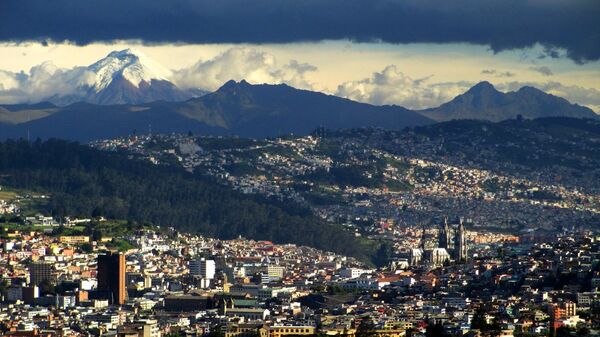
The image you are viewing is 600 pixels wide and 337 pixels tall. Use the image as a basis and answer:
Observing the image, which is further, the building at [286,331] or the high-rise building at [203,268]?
the high-rise building at [203,268]

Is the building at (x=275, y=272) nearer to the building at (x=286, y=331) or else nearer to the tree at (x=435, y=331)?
the building at (x=286, y=331)

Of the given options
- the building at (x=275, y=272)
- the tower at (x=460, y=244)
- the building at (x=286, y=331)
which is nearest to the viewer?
the building at (x=286, y=331)

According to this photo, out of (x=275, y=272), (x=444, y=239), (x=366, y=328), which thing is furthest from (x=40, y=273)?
(x=366, y=328)

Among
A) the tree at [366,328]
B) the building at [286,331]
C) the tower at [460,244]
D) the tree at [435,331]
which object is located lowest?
the building at [286,331]

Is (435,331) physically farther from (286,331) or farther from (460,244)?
(460,244)

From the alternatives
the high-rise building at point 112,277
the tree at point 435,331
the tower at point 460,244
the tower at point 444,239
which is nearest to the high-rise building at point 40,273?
the high-rise building at point 112,277

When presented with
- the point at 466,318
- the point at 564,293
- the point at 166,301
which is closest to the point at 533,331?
the point at 466,318

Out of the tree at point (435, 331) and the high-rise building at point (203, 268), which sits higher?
the tree at point (435, 331)
